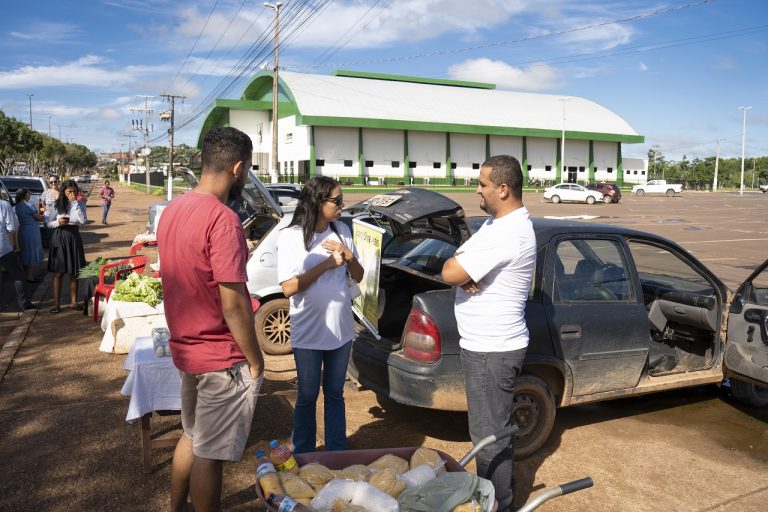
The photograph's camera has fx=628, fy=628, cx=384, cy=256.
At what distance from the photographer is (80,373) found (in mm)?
6031

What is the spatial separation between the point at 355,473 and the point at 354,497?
0.26 metres

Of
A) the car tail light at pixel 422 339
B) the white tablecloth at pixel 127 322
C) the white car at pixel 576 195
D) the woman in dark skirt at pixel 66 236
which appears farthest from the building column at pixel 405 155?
the car tail light at pixel 422 339

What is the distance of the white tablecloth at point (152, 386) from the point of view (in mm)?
3992

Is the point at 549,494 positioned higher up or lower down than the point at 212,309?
lower down

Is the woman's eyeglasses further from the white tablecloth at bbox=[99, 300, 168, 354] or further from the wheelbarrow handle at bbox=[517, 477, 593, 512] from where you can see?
the white tablecloth at bbox=[99, 300, 168, 354]

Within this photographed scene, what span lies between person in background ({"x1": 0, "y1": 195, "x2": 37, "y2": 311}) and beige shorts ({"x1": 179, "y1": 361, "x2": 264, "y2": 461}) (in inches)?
261

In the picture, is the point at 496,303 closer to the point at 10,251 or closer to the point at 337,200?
the point at 337,200

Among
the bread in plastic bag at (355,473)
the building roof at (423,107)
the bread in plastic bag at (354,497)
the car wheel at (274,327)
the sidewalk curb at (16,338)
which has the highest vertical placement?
the building roof at (423,107)

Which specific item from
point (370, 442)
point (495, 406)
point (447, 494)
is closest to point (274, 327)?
point (370, 442)

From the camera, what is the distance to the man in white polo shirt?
315 centimetres

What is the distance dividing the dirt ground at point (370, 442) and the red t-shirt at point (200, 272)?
54.1 inches

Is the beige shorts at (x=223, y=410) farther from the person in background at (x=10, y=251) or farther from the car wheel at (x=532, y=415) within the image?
the person in background at (x=10, y=251)

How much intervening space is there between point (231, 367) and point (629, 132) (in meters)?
66.3

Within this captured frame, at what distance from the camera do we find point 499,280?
3.20 metres
